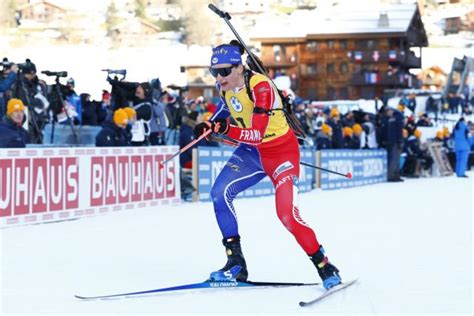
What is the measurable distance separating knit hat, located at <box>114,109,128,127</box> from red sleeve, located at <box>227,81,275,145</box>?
826cm

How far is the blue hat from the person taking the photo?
7.04m

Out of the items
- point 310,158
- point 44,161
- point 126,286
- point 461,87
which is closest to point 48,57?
point 461,87

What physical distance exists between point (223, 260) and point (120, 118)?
658 centimetres

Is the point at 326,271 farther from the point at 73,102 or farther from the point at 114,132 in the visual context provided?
the point at 73,102

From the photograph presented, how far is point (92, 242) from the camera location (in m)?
10.3

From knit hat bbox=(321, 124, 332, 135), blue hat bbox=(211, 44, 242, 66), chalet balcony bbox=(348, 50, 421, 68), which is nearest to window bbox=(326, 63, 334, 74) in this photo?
chalet balcony bbox=(348, 50, 421, 68)

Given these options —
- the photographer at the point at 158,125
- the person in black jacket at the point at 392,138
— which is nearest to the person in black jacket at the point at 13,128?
the photographer at the point at 158,125

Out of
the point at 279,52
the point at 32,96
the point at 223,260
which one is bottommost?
the point at 223,260

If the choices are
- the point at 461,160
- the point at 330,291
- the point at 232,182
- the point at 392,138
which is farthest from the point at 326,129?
the point at 330,291

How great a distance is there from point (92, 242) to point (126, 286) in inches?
126

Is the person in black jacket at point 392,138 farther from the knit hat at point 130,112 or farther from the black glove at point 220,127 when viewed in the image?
the black glove at point 220,127

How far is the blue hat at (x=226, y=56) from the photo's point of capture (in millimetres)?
7043

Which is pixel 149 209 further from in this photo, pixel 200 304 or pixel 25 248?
pixel 200 304

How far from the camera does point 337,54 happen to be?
249 feet
